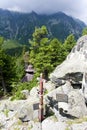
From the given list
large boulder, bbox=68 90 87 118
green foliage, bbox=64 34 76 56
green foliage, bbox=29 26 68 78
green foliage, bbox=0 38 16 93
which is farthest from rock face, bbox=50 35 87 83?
green foliage, bbox=64 34 76 56

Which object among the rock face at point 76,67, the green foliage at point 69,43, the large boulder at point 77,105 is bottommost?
the large boulder at point 77,105

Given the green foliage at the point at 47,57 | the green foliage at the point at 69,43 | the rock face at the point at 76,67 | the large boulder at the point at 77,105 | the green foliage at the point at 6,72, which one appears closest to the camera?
the large boulder at the point at 77,105

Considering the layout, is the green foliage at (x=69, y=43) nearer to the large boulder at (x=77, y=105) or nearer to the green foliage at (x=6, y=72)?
the green foliage at (x=6, y=72)

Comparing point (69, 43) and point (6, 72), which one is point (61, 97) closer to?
point (6, 72)

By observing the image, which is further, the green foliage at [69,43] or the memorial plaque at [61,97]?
the green foliage at [69,43]

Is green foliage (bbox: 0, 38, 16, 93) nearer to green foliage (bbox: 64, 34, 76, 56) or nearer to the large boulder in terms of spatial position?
green foliage (bbox: 64, 34, 76, 56)

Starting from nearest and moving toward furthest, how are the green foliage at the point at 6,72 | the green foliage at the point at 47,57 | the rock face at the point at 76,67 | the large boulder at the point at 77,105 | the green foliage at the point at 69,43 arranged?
1. the large boulder at the point at 77,105
2. the rock face at the point at 76,67
3. the green foliage at the point at 47,57
4. the green foliage at the point at 6,72
5. the green foliage at the point at 69,43

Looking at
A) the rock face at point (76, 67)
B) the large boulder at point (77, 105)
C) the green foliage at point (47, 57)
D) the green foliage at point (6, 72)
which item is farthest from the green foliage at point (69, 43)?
the large boulder at point (77, 105)

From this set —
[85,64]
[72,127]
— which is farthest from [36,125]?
[85,64]

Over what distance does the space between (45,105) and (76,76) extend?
3.51 m

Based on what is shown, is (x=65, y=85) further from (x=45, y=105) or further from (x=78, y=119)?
(x=78, y=119)

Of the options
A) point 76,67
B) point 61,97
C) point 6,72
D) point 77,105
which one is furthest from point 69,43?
point 77,105

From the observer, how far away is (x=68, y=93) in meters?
20.1

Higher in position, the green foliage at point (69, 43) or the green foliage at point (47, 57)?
the green foliage at point (69, 43)
